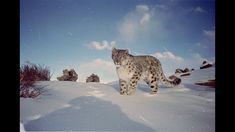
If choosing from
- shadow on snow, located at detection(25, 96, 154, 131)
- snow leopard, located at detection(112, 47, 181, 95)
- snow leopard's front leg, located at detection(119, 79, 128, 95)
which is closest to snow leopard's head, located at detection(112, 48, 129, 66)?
snow leopard, located at detection(112, 47, 181, 95)

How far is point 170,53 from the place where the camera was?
3129mm

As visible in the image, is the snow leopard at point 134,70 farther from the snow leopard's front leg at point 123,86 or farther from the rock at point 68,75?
the rock at point 68,75

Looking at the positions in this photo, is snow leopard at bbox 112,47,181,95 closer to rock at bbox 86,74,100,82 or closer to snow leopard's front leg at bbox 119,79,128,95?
snow leopard's front leg at bbox 119,79,128,95

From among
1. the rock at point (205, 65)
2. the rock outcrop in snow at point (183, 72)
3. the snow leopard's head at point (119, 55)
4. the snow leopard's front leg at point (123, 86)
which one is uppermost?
the snow leopard's head at point (119, 55)

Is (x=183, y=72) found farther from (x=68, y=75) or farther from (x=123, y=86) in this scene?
(x=68, y=75)

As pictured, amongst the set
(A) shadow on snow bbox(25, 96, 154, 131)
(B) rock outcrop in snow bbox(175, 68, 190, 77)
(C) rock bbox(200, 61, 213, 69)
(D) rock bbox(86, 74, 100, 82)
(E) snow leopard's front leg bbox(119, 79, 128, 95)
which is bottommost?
(A) shadow on snow bbox(25, 96, 154, 131)

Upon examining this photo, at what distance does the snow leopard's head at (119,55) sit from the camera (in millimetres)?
3094

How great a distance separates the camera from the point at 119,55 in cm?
311

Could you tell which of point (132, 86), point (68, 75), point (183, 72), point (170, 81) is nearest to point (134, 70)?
point (132, 86)

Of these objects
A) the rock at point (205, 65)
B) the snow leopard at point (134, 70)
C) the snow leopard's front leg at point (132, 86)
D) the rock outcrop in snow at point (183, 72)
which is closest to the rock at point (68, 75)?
the snow leopard at point (134, 70)

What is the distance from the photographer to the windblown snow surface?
289 cm

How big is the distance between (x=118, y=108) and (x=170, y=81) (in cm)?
59
